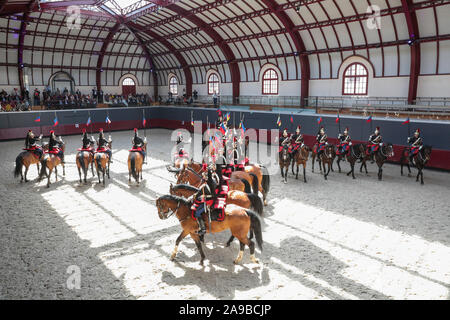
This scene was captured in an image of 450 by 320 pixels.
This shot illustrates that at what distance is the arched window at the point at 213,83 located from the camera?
36.9 m

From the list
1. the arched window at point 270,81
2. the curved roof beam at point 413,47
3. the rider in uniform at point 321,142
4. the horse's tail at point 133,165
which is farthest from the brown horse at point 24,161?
the arched window at point 270,81

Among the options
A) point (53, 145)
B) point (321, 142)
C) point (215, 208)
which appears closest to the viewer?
point (215, 208)

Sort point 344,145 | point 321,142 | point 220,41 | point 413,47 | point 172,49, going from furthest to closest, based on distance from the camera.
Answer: point 172,49, point 220,41, point 413,47, point 344,145, point 321,142

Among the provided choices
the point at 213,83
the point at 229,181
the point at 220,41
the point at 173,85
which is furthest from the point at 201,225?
the point at 173,85

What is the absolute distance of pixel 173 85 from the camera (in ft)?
142

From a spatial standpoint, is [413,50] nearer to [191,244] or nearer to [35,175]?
[191,244]

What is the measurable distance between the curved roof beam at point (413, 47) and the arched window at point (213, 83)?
20.8 metres

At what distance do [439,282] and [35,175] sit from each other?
16.1 m

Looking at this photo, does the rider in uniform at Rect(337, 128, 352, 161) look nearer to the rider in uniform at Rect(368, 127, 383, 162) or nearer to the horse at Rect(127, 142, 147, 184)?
the rider in uniform at Rect(368, 127, 383, 162)

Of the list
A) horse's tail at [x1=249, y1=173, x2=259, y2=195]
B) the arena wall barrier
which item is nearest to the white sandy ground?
horse's tail at [x1=249, y1=173, x2=259, y2=195]

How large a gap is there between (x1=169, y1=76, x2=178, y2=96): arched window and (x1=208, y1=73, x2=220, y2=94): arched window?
6.82m

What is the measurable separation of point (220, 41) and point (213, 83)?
21.0 feet

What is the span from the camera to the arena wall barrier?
52.6 ft

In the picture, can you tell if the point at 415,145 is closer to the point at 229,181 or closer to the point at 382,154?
the point at 382,154
